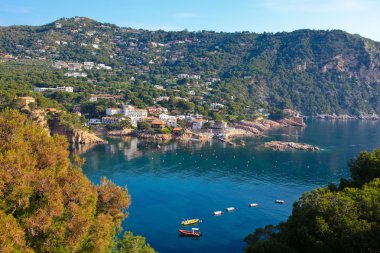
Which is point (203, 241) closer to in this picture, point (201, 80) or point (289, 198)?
point (289, 198)

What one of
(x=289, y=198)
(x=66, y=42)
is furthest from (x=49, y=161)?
(x=66, y=42)

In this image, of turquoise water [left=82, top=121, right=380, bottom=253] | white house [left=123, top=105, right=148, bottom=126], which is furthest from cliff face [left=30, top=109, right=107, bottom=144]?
white house [left=123, top=105, right=148, bottom=126]

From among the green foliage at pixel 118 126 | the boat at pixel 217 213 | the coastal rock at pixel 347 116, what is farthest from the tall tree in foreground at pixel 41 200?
the coastal rock at pixel 347 116

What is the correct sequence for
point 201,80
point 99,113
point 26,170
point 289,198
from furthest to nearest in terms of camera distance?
point 201,80, point 99,113, point 289,198, point 26,170

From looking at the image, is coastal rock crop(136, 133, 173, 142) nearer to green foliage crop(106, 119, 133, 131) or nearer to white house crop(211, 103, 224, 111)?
green foliage crop(106, 119, 133, 131)

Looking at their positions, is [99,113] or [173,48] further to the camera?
[173,48]

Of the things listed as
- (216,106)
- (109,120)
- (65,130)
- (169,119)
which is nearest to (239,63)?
(216,106)

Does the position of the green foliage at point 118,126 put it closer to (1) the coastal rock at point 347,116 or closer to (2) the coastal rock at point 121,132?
(2) the coastal rock at point 121,132
